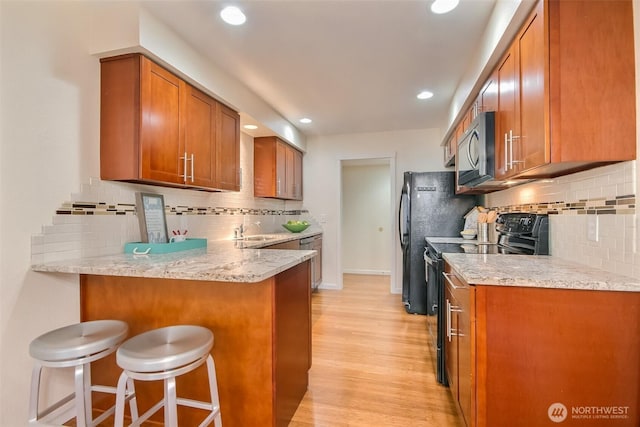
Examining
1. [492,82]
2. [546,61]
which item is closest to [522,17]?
[546,61]

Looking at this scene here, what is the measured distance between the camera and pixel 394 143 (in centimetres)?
455

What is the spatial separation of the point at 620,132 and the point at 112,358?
282cm

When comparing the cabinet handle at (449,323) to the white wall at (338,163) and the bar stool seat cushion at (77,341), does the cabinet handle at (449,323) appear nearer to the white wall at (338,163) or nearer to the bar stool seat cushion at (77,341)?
the bar stool seat cushion at (77,341)

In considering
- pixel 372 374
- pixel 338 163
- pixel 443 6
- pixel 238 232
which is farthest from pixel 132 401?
pixel 338 163

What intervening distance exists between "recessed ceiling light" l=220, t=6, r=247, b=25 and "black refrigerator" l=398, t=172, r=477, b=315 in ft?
8.29

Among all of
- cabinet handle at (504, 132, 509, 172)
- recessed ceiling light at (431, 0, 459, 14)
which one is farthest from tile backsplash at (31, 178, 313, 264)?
cabinet handle at (504, 132, 509, 172)

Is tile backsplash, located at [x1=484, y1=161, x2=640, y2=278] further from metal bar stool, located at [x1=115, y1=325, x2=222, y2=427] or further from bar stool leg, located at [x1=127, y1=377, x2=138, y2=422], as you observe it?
bar stool leg, located at [x1=127, y1=377, x2=138, y2=422]

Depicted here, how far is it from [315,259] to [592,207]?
3371mm

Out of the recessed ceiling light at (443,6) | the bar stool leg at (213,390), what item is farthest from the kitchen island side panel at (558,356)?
the recessed ceiling light at (443,6)

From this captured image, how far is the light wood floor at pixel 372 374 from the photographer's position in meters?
1.79

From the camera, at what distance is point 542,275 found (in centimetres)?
128

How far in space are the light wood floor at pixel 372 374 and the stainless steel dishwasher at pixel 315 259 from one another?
66 centimetres

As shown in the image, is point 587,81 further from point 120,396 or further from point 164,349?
point 120,396

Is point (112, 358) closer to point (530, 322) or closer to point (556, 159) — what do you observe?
point (530, 322)
